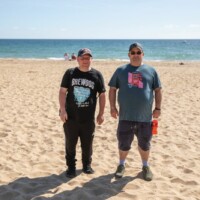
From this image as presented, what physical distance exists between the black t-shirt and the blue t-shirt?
27 centimetres

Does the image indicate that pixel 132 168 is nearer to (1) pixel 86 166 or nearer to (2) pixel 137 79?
(1) pixel 86 166

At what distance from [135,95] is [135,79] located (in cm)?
21

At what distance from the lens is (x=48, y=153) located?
5805mm

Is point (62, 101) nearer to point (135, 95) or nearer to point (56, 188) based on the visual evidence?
point (135, 95)

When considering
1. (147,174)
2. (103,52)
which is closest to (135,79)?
(147,174)

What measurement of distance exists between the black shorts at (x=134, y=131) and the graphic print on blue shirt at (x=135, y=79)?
512 mm

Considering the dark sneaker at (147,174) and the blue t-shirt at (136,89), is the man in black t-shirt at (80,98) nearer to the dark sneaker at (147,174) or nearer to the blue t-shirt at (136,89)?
the blue t-shirt at (136,89)

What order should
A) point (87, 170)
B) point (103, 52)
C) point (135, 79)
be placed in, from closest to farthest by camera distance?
point (135, 79) < point (87, 170) < point (103, 52)

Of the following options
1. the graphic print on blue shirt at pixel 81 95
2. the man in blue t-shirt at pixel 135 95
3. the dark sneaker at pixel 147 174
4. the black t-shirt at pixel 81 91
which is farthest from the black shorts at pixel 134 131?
the graphic print on blue shirt at pixel 81 95

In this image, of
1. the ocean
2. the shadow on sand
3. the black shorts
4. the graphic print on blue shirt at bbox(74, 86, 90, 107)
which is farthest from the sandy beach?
the ocean

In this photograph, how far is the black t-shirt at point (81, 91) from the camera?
Result: 14.6 ft

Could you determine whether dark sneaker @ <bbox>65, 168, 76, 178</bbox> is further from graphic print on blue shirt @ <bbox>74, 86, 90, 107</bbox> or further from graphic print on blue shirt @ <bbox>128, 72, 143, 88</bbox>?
graphic print on blue shirt @ <bbox>128, 72, 143, 88</bbox>

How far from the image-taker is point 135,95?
433cm

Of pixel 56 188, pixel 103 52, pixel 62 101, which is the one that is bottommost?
pixel 56 188
